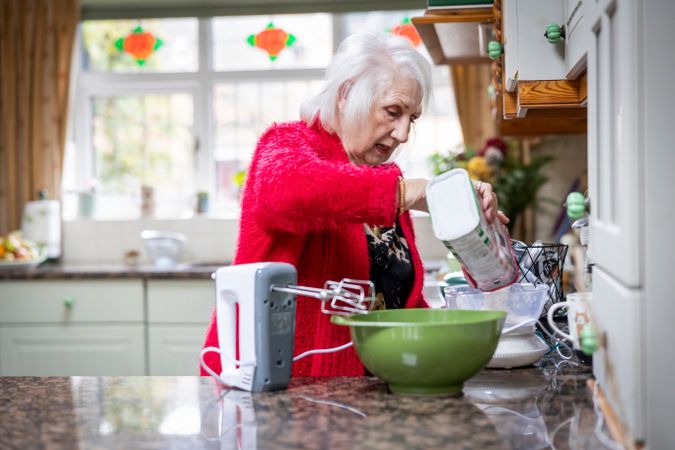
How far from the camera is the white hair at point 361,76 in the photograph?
5.44ft

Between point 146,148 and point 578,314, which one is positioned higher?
point 146,148

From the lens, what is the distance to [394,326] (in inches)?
47.6

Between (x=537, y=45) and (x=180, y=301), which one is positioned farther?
(x=180, y=301)

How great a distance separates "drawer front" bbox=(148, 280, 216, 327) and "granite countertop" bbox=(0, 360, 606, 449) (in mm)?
2082

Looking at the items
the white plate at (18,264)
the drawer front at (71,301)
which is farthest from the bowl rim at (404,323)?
the white plate at (18,264)

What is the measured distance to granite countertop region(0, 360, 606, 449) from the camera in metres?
1.06

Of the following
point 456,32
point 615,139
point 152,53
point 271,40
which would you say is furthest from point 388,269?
point 152,53

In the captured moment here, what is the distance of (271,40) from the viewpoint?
4.18m

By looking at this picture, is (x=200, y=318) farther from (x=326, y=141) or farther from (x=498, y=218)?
(x=498, y=218)

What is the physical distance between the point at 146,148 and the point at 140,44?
0.52 meters

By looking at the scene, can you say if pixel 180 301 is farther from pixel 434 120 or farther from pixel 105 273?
pixel 434 120

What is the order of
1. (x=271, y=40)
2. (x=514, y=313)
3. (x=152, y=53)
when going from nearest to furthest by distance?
(x=514, y=313) → (x=271, y=40) → (x=152, y=53)

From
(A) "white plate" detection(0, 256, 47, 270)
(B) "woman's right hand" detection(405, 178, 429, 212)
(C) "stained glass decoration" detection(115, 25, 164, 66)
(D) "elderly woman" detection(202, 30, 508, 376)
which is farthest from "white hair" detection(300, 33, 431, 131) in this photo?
(C) "stained glass decoration" detection(115, 25, 164, 66)

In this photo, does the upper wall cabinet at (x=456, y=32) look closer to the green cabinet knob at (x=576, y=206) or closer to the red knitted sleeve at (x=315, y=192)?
the red knitted sleeve at (x=315, y=192)
